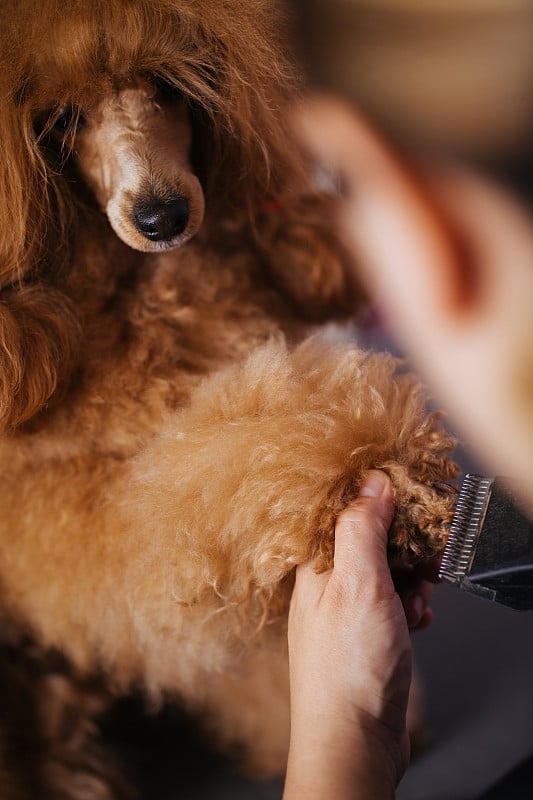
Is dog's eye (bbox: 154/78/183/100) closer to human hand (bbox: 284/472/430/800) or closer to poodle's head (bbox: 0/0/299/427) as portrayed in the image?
poodle's head (bbox: 0/0/299/427)

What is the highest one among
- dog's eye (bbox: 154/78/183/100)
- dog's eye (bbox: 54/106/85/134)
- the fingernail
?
dog's eye (bbox: 154/78/183/100)

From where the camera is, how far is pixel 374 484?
2.13 ft

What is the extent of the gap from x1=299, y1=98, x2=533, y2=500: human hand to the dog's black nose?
241 millimetres

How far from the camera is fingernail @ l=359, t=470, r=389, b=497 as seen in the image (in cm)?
64

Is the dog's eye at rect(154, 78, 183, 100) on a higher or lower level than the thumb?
higher

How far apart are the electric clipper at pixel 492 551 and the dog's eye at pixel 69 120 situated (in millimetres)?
594

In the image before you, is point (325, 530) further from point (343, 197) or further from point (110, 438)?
point (343, 197)

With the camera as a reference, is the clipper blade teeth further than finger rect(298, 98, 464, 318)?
No

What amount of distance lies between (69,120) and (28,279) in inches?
7.6

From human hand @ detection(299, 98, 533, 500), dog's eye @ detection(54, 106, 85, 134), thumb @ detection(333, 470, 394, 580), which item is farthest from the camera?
human hand @ detection(299, 98, 533, 500)

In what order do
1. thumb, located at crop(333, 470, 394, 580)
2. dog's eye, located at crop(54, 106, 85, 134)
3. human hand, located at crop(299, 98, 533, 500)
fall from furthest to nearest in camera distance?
human hand, located at crop(299, 98, 533, 500) < dog's eye, located at crop(54, 106, 85, 134) < thumb, located at crop(333, 470, 394, 580)

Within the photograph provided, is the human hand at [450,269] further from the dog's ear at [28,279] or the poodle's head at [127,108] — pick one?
the dog's ear at [28,279]

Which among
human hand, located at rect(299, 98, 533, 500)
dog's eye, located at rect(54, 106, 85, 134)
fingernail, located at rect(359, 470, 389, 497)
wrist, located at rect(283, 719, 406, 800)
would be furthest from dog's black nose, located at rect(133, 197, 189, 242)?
wrist, located at rect(283, 719, 406, 800)

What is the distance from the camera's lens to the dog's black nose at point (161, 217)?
0.72 metres
